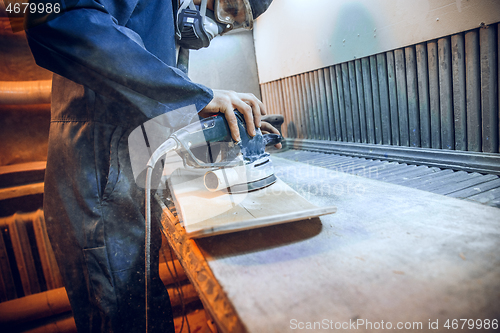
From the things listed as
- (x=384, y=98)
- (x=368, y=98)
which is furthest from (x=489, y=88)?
(x=368, y=98)

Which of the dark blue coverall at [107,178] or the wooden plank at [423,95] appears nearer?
the dark blue coverall at [107,178]

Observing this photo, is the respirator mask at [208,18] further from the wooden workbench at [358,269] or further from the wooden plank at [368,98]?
the wooden workbench at [358,269]

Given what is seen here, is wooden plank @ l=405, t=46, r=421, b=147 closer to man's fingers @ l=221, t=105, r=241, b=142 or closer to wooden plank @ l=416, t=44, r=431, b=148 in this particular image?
wooden plank @ l=416, t=44, r=431, b=148

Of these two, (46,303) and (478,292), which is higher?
(478,292)

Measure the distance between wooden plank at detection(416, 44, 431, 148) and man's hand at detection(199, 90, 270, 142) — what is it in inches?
35.9

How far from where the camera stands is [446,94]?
1355 mm

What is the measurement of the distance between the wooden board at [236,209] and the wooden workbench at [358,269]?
0.15 ft

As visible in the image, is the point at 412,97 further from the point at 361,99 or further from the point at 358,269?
the point at 358,269

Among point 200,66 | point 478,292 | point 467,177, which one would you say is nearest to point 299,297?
point 478,292

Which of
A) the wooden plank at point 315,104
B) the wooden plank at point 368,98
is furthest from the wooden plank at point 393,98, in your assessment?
the wooden plank at point 315,104

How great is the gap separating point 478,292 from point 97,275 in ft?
3.84

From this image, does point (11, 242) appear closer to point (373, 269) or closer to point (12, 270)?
point (12, 270)

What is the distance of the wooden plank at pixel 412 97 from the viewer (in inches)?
58.5

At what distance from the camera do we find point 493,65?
3.87ft
